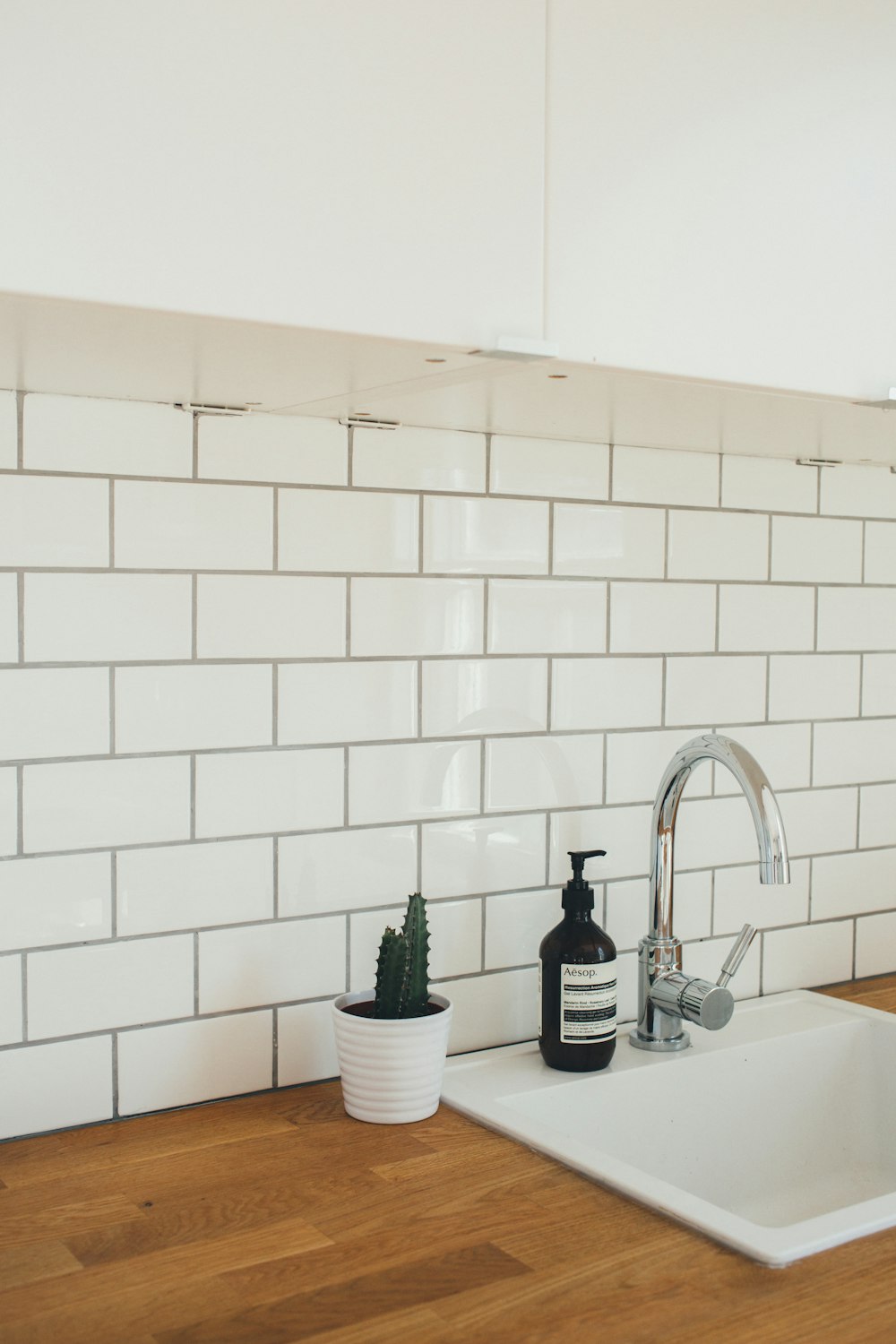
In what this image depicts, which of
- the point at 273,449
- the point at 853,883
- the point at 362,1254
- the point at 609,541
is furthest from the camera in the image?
the point at 853,883

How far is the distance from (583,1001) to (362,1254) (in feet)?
→ 1.35

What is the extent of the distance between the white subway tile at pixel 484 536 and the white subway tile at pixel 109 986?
47 centimetres

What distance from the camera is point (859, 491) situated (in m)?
1.68

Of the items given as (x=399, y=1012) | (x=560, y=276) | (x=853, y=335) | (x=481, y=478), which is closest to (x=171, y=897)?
(x=399, y=1012)

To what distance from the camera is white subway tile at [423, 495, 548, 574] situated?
→ 1.32 meters

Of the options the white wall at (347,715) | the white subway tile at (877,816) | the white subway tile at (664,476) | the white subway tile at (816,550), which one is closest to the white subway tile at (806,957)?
the white wall at (347,715)

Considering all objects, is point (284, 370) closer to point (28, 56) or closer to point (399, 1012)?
point (28, 56)

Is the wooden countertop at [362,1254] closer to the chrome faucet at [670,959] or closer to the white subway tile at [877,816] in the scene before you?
the chrome faucet at [670,959]

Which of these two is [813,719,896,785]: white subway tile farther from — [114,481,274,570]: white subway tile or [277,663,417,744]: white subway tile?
[114,481,274,570]: white subway tile

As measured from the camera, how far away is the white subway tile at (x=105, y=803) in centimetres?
112

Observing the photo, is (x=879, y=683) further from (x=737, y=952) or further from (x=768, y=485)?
(x=737, y=952)

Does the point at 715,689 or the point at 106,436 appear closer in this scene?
the point at 106,436

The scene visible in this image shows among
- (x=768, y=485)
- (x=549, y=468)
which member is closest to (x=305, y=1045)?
(x=549, y=468)

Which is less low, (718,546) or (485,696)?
(718,546)
